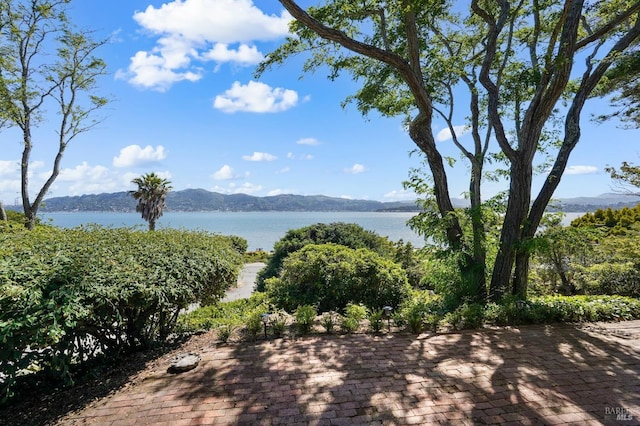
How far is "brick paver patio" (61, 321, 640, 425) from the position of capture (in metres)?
3.08

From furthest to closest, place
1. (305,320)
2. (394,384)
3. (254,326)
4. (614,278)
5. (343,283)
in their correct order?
(614,278), (343,283), (305,320), (254,326), (394,384)

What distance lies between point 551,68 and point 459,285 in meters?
4.52

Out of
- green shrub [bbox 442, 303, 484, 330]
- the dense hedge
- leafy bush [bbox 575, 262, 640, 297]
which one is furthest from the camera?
leafy bush [bbox 575, 262, 640, 297]

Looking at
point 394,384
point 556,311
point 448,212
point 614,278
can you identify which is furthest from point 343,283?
point 614,278

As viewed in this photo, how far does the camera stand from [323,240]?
18188 mm

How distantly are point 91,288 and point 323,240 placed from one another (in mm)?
14976

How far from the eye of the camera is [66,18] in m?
13.2

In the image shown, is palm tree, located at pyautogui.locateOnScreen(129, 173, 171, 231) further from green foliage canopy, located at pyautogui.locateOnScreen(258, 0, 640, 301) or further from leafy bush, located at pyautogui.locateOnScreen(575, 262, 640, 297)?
leafy bush, located at pyautogui.locateOnScreen(575, 262, 640, 297)

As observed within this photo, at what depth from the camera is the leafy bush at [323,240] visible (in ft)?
56.3

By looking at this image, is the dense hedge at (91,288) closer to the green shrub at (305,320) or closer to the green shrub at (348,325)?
the green shrub at (305,320)

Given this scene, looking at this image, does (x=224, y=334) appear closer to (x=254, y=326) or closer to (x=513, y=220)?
(x=254, y=326)

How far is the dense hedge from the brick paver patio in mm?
803

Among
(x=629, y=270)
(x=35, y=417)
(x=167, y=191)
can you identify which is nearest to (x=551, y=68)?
(x=629, y=270)

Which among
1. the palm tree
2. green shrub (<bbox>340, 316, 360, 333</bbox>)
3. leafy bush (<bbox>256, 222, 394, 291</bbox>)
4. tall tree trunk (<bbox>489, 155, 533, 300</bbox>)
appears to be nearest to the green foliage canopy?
tall tree trunk (<bbox>489, 155, 533, 300</bbox>)
